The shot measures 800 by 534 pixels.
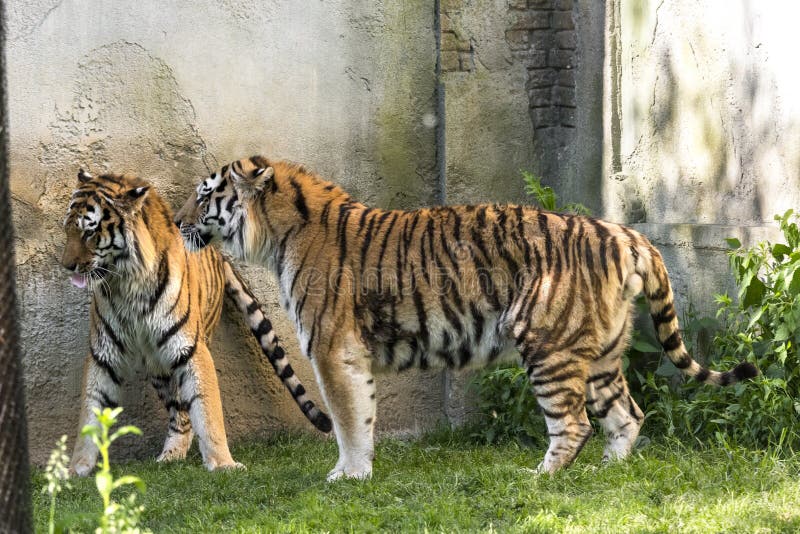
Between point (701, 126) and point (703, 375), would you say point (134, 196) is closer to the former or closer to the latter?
point (703, 375)

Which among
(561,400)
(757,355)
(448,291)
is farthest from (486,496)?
(757,355)

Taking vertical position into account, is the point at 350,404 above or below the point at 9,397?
below

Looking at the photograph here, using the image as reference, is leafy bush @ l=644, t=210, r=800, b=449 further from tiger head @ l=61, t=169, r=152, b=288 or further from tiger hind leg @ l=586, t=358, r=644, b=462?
tiger head @ l=61, t=169, r=152, b=288

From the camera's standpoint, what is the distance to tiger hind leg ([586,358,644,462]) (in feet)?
18.0

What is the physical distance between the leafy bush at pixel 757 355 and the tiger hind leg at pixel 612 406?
402 millimetres

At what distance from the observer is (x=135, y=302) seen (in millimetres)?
5910

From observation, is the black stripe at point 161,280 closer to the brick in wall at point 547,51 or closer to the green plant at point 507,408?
the green plant at point 507,408

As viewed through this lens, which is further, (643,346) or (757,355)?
(643,346)

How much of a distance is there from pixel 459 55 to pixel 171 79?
202 cm

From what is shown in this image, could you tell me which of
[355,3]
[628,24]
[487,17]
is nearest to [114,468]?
[355,3]

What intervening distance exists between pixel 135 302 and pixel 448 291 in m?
1.86

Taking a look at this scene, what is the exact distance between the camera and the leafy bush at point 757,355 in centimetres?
523

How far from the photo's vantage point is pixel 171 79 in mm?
6410

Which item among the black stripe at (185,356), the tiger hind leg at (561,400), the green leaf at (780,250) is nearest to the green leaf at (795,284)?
the green leaf at (780,250)
